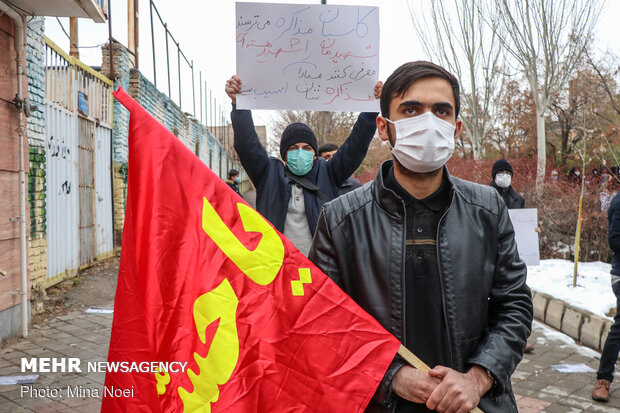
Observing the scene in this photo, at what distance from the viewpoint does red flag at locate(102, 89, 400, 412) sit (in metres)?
1.78

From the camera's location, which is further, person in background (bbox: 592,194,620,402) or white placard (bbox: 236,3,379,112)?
person in background (bbox: 592,194,620,402)

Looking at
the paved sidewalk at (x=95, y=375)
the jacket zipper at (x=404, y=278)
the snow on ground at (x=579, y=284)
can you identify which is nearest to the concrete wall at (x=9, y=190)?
the paved sidewalk at (x=95, y=375)

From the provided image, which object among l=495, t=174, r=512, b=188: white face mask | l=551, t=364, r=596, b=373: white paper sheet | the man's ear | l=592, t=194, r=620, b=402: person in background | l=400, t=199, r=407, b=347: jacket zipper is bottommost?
l=551, t=364, r=596, b=373: white paper sheet

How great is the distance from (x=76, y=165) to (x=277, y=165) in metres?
6.76

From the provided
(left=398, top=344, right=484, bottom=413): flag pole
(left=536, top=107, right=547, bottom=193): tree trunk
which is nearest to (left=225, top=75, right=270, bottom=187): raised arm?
(left=398, top=344, right=484, bottom=413): flag pole

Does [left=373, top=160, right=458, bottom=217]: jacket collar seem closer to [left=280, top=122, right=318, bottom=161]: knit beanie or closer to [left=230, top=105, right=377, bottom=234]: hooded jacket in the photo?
[left=230, top=105, right=377, bottom=234]: hooded jacket

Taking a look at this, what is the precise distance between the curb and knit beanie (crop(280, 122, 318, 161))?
14.2 feet

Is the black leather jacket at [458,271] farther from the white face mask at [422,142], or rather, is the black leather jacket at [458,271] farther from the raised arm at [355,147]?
the raised arm at [355,147]

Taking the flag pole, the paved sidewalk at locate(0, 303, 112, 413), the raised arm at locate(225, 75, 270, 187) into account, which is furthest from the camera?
the paved sidewalk at locate(0, 303, 112, 413)

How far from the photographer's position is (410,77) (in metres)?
1.87

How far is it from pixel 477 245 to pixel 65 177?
8.45m

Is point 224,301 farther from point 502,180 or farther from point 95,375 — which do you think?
point 502,180

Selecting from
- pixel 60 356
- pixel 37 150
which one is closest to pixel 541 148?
pixel 37 150

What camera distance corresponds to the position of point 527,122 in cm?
2602
